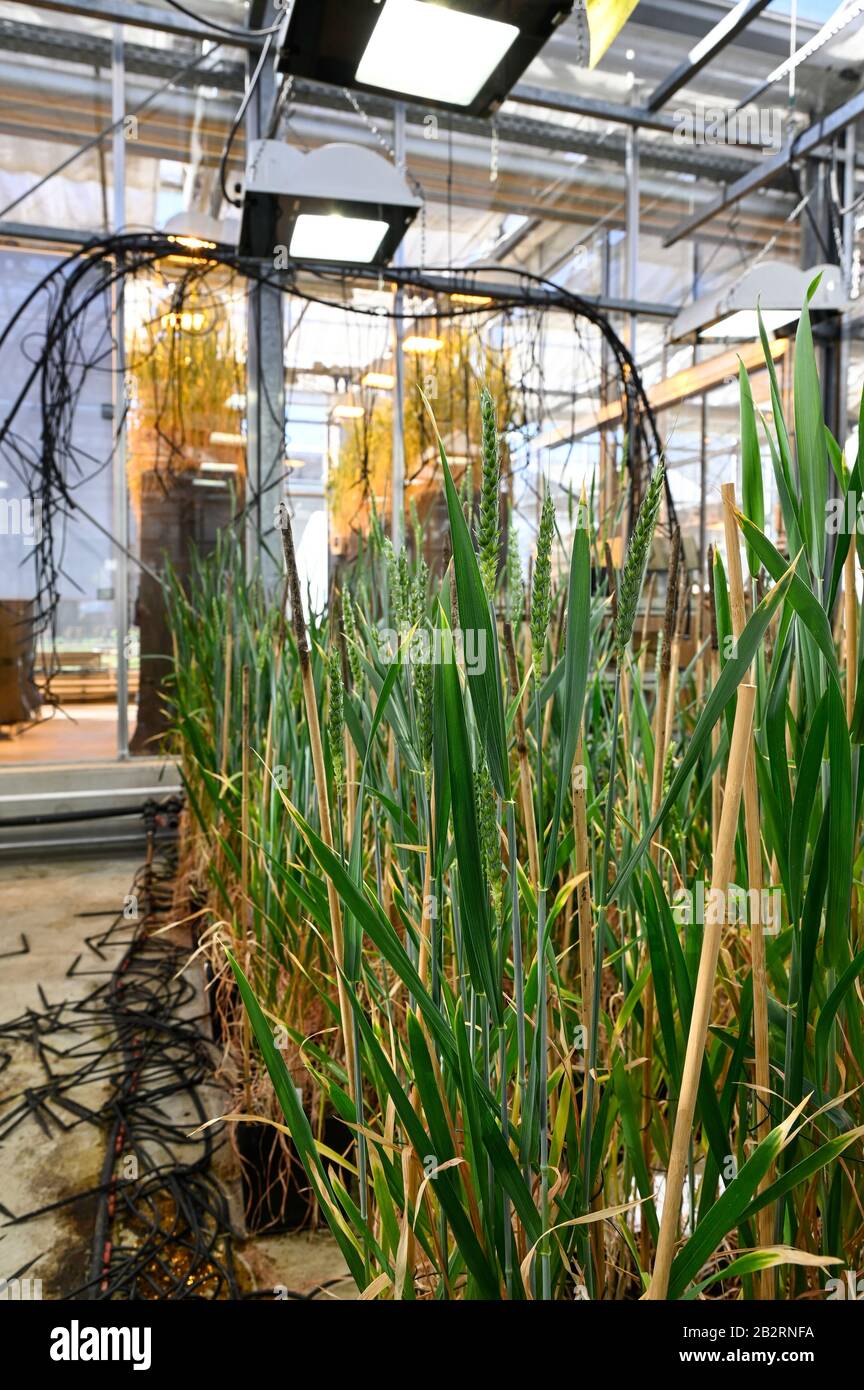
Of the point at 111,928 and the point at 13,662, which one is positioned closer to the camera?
the point at 111,928

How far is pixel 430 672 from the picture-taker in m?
0.43

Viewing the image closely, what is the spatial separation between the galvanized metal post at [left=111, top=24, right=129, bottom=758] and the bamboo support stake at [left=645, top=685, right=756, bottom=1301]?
11.8 ft

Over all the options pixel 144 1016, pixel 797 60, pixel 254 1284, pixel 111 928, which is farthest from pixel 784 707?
pixel 797 60

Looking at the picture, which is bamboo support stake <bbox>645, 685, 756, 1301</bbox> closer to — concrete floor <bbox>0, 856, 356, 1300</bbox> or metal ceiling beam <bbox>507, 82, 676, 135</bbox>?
concrete floor <bbox>0, 856, 356, 1300</bbox>

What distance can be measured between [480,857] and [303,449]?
3.94 meters

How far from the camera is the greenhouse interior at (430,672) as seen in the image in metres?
0.43

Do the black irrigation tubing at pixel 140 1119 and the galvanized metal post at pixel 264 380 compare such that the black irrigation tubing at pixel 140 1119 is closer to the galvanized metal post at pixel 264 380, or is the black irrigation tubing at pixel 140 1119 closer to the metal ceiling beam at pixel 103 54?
the galvanized metal post at pixel 264 380

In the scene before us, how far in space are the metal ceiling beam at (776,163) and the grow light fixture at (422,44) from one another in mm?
3491

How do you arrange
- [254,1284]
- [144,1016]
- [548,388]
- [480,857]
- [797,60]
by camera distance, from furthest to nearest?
[548,388]
[797,60]
[144,1016]
[254,1284]
[480,857]

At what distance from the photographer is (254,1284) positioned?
94 centimetres

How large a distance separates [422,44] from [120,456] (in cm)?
248

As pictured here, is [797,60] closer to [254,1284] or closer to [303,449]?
[303,449]

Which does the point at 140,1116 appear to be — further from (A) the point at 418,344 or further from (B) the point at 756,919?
(A) the point at 418,344

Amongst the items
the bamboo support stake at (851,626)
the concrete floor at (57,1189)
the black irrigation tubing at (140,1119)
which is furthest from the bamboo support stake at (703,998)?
the concrete floor at (57,1189)
